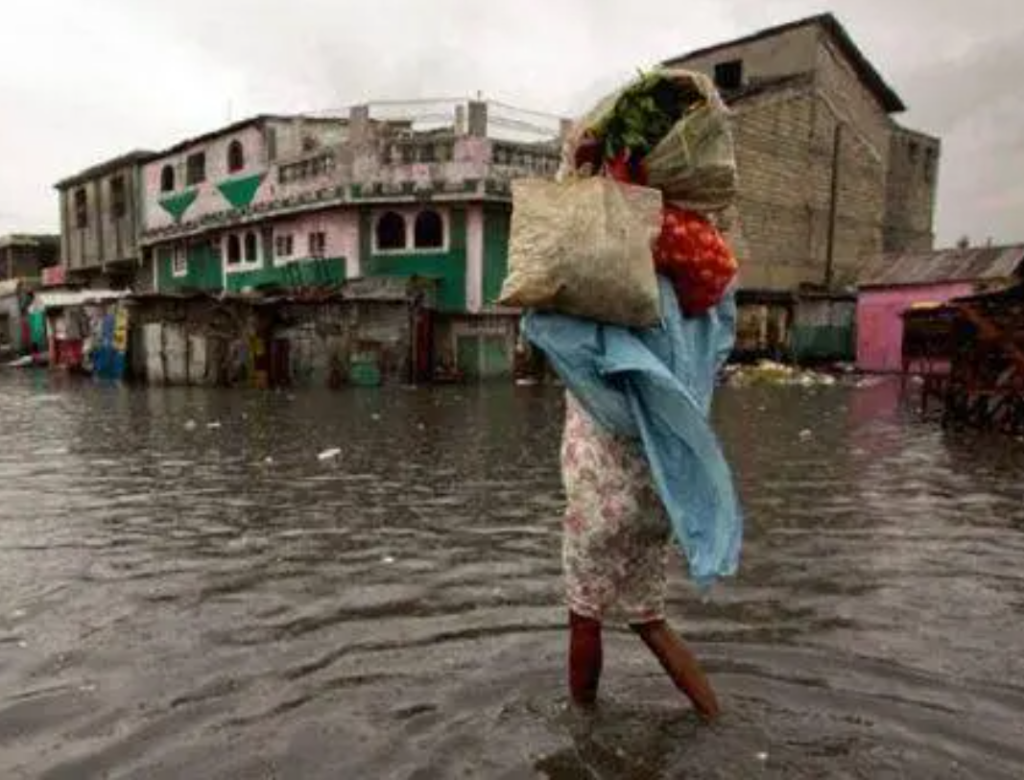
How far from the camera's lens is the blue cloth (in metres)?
3.07

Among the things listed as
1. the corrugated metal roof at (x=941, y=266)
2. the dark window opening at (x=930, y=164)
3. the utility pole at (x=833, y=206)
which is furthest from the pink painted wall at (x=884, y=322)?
the dark window opening at (x=930, y=164)

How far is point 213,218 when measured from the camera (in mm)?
34688

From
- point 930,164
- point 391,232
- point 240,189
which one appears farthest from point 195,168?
point 930,164

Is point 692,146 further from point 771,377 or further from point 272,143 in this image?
point 272,143

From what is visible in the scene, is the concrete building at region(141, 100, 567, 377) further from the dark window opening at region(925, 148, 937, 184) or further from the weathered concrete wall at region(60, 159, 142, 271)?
the dark window opening at region(925, 148, 937, 184)

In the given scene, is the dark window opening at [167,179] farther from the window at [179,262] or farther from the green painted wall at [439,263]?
the green painted wall at [439,263]

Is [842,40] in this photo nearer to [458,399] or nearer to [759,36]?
[759,36]

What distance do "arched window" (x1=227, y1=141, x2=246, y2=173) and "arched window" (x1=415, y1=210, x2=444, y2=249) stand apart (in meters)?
8.52

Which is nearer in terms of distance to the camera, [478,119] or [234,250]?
[478,119]

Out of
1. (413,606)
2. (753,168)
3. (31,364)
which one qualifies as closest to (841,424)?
(413,606)

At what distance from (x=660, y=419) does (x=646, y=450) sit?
11 centimetres

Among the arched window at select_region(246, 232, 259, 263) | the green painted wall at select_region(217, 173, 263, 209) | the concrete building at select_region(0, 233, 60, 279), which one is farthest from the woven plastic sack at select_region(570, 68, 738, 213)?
the concrete building at select_region(0, 233, 60, 279)

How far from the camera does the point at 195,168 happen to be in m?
36.8

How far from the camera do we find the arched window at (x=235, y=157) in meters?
34.0
